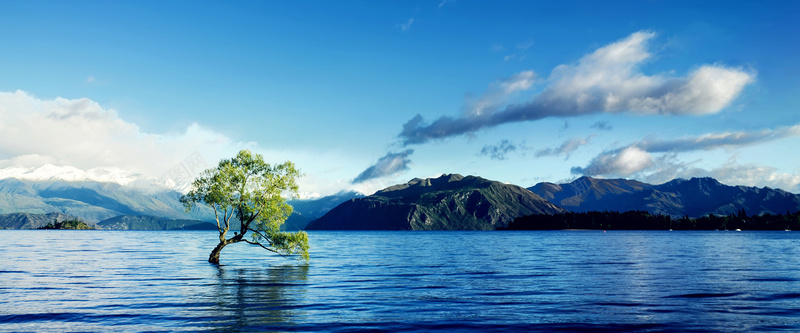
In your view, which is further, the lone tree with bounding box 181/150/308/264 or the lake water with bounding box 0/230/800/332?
the lone tree with bounding box 181/150/308/264

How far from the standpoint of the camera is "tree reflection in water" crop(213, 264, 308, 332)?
30844mm

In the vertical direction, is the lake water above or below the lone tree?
below

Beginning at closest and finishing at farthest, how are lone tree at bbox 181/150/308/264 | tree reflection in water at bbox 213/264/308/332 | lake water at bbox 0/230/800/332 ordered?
lake water at bbox 0/230/800/332 → tree reflection in water at bbox 213/264/308/332 → lone tree at bbox 181/150/308/264

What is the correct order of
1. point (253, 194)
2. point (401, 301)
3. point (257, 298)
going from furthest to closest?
point (253, 194), point (257, 298), point (401, 301)

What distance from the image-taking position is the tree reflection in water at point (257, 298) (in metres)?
30.8

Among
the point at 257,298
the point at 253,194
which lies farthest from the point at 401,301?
the point at 253,194

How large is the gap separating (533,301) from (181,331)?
25478mm

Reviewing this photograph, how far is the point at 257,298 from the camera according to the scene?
41.1 meters

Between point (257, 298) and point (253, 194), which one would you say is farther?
point (253, 194)

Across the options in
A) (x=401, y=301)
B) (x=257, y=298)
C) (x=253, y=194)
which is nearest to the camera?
(x=401, y=301)

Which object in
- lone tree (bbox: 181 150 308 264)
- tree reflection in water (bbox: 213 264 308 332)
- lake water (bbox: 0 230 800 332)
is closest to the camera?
lake water (bbox: 0 230 800 332)

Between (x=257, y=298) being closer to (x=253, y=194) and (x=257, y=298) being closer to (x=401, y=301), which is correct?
(x=401, y=301)

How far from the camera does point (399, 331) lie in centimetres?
2845

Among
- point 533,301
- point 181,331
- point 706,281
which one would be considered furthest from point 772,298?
point 181,331
